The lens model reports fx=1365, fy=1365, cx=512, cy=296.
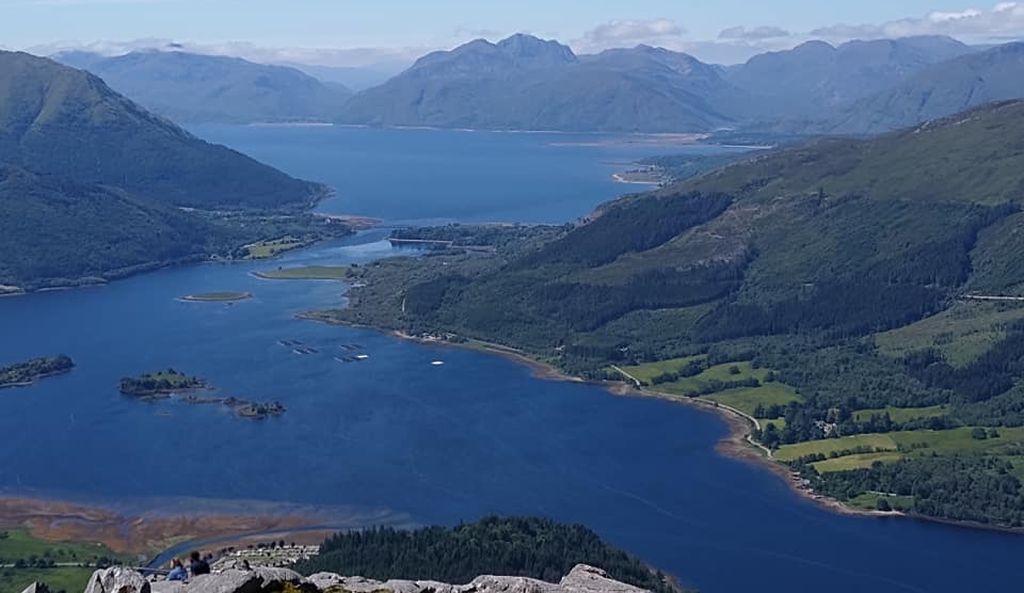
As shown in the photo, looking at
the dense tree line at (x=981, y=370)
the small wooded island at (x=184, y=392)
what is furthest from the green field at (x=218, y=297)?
the dense tree line at (x=981, y=370)

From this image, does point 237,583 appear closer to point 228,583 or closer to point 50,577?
point 228,583

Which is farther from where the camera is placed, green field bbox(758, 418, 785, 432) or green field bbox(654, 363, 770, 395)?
green field bbox(654, 363, 770, 395)

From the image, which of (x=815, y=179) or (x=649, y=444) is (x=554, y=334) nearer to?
(x=649, y=444)

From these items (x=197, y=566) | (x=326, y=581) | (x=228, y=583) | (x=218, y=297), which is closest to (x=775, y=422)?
(x=218, y=297)

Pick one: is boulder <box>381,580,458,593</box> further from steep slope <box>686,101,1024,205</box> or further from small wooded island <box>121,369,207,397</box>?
steep slope <box>686,101,1024,205</box>

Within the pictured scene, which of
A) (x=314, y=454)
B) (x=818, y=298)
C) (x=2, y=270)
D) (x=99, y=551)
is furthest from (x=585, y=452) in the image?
(x=2, y=270)

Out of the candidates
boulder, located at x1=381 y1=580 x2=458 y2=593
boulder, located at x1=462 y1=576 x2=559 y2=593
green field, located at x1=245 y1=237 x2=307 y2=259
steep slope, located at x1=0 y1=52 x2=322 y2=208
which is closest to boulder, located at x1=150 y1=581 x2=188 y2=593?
boulder, located at x1=381 y1=580 x2=458 y2=593
